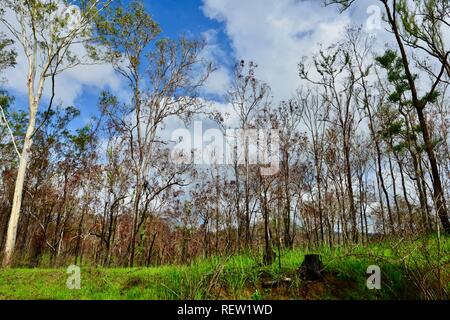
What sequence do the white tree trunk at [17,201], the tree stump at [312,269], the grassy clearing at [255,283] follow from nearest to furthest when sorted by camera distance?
the grassy clearing at [255,283] < the tree stump at [312,269] < the white tree trunk at [17,201]

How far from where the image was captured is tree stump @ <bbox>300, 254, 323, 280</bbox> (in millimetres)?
5383

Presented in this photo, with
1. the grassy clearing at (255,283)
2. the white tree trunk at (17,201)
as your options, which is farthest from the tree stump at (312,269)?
the white tree trunk at (17,201)

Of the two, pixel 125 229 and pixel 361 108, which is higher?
pixel 361 108

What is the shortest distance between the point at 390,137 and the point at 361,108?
285 centimetres

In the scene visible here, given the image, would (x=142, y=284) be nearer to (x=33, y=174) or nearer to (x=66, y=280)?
(x=66, y=280)

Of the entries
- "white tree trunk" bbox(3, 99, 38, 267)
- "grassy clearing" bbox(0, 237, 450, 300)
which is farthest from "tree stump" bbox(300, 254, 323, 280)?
"white tree trunk" bbox(3, 99, 38, 267)

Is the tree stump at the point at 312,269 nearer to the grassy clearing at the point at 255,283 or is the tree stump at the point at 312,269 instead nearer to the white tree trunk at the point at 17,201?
the grassy clearing at the point at 255,283

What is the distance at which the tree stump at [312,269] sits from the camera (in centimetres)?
538

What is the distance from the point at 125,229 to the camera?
27.7 m

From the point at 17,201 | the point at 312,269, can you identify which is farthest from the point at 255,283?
the point at 17,201

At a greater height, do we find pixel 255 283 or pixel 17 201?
pixel 17 201

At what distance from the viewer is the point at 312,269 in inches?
213

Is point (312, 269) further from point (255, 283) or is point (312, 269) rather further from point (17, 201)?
point (17, 201)
